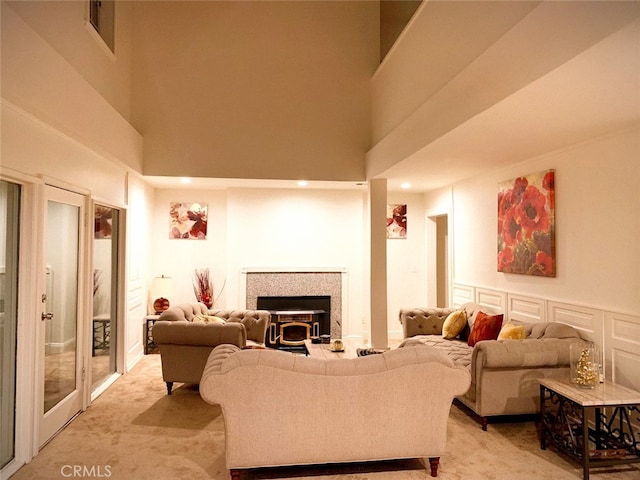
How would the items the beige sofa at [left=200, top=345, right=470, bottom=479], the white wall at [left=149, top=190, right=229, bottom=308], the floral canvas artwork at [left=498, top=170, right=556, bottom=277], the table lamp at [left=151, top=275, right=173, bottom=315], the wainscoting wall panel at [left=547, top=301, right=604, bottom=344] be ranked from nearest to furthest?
the beige sofa at [left=200, top=345, right=470, bottom=479]
the wainscoting wall panel at [left=547, top=301, right=604, bottom=344]
the floral canvas artwork at [left=498, top=170, right=556, bottom=277]
the table lamp at [left=151, top=275, right=173, bottom=315]
the white wall at [left=149, top=190, right=229, bottom=308]

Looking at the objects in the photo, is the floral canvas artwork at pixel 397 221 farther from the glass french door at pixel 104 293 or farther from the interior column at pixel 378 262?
the glass french door at pixel 104 293

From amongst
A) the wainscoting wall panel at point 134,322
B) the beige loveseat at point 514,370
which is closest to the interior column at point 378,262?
the beige loveseat at point 514,370

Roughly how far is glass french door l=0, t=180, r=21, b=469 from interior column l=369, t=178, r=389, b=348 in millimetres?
3775

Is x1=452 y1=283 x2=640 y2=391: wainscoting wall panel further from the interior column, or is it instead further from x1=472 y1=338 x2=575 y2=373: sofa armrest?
the interior column

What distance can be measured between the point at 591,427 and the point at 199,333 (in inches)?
131

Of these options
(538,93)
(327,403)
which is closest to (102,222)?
(327,403)

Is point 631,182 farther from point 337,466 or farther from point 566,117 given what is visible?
point 337,466

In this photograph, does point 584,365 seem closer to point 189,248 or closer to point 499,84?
point 499,84

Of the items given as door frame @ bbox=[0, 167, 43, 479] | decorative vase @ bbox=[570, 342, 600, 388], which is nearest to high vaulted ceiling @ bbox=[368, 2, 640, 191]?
decorative vase @ bbox=[570, 342, 600, 388]

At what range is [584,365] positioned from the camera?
9.54ft

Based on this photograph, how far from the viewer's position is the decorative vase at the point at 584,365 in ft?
9.46

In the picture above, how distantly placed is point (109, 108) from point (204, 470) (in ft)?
11.1

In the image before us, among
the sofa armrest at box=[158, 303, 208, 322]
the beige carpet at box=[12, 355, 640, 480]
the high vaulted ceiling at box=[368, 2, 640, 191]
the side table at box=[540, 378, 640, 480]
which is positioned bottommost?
the beige carpet at box=[12, 355, 640, 480]

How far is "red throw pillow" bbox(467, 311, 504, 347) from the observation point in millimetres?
4273
